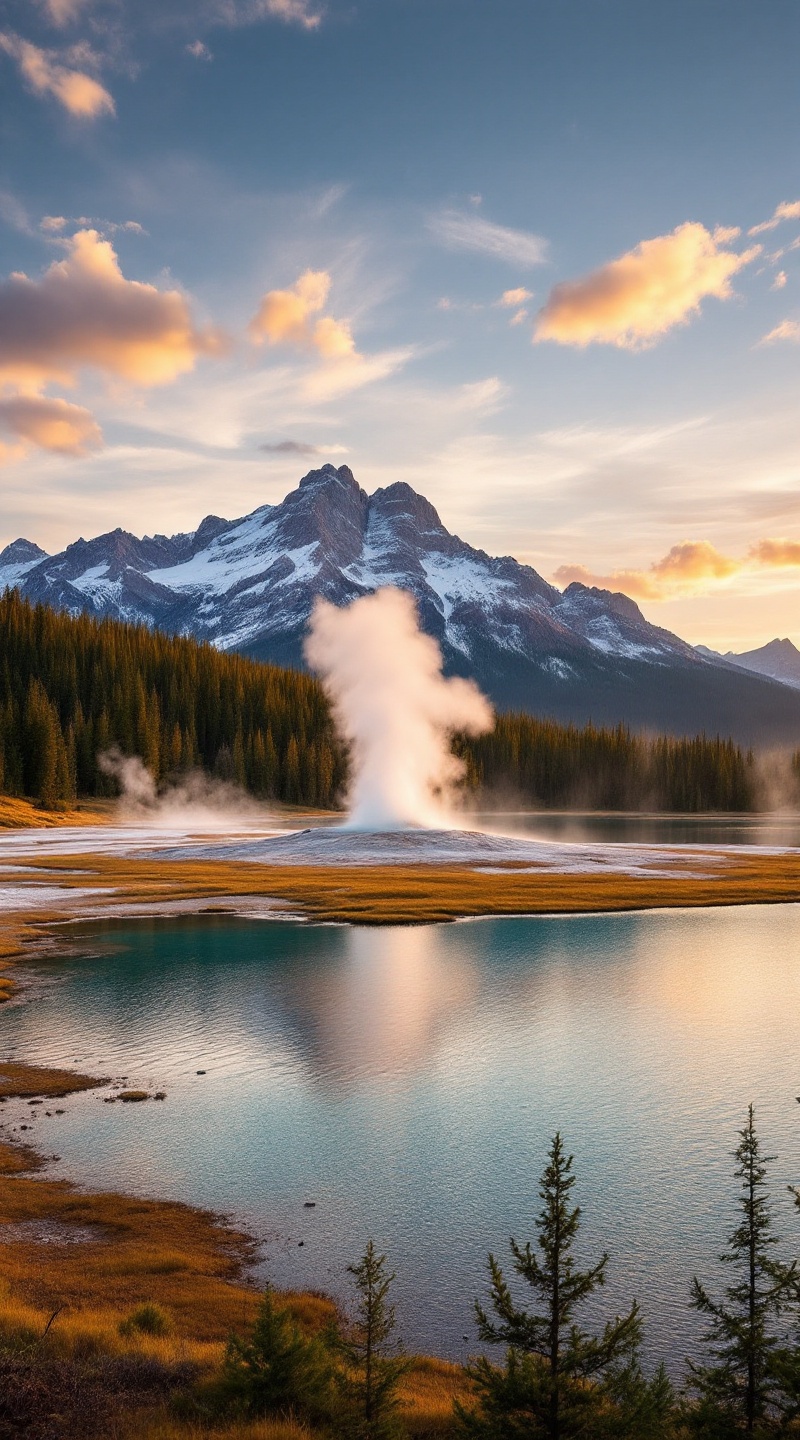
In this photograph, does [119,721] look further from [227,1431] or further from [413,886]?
[227,1431]

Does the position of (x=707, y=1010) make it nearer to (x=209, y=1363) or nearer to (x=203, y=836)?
(x=209, y=1363)

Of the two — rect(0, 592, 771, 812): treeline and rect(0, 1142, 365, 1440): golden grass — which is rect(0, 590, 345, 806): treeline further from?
rect(0, 1142, 365, 1440): golden grass

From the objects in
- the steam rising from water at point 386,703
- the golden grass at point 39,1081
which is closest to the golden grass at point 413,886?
the golden grass at point 39,1081

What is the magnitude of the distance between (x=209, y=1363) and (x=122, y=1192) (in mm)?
8063

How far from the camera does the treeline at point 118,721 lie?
146 metres

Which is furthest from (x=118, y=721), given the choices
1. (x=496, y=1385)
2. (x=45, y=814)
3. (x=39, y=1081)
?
(x=496, y=1385)

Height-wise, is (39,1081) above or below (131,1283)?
below

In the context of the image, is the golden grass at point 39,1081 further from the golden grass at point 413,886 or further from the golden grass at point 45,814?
the golden grass at point 45,814

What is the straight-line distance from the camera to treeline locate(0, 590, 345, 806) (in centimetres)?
14612

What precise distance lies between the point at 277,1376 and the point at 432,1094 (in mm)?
15097

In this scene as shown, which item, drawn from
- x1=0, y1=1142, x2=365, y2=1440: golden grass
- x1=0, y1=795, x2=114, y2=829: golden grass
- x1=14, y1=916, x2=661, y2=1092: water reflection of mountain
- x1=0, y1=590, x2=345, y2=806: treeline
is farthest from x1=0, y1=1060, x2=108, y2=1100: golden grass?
x1=0, y1=590, x2=345, y2=806: treeline

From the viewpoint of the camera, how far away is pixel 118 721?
539 feet

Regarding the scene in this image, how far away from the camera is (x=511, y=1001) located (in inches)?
1432

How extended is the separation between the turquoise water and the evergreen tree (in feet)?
12.3
